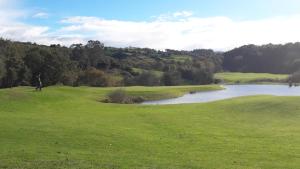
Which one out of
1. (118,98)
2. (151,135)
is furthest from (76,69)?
(151,135)

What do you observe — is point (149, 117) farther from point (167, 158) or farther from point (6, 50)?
point (6, 50)

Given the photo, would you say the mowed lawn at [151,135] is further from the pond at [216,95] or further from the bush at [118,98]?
the pond at [216,95]

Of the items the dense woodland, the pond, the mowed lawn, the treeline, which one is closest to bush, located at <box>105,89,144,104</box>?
the pond

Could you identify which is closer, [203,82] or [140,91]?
[140,91]

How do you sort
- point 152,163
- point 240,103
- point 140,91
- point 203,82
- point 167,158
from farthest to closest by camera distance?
point 203,82 → point 140,91 → point 240,103 → point 167,158 → point 152,163

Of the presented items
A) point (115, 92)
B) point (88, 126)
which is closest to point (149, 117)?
point (88, 126)

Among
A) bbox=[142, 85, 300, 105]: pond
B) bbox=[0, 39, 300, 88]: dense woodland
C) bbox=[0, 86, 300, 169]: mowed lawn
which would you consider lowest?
bbox=[142, 85, 300, 105]: pond

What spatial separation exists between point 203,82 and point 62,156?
143 meters

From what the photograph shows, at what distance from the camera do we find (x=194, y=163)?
18547mm

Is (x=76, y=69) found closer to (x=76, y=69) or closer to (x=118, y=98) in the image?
(x=76, y=69)

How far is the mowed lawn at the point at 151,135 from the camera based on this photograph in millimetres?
18797

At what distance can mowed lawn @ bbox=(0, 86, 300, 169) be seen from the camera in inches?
740

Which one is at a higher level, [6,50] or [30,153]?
[6,50]

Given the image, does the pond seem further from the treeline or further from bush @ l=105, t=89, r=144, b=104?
the treeline
